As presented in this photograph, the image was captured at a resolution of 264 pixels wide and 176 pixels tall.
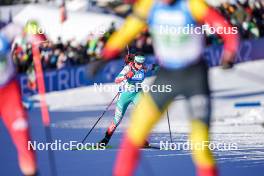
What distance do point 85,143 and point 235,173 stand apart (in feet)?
4.46

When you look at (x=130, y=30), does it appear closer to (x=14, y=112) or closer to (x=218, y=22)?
(x=218, y=22)

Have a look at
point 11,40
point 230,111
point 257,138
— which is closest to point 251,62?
point 230,111

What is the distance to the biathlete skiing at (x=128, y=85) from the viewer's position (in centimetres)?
545

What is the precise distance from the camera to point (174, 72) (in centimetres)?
358

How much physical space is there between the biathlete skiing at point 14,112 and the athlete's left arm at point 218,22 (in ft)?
4.18

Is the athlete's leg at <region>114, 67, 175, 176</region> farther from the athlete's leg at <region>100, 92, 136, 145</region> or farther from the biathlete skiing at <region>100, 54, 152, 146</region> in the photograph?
the athlete's leg at <region>100, 92, 136, 145</region>

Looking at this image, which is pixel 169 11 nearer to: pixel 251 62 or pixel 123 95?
pixel 123 95

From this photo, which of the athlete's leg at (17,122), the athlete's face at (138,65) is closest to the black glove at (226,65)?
the athlete's leg at (17,122)

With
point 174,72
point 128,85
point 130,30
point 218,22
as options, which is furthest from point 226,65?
point 128,85

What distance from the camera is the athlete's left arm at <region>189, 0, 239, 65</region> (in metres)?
3.30

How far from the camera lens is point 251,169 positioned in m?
5.20

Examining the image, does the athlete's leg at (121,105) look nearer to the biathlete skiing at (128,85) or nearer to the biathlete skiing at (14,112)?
the biathlete skiing at (128,85)

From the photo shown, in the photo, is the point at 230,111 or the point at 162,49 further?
the point at 230,111

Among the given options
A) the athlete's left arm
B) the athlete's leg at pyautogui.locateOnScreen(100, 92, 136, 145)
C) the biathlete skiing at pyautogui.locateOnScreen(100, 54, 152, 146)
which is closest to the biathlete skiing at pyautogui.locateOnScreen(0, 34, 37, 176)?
the athlete's left arm
